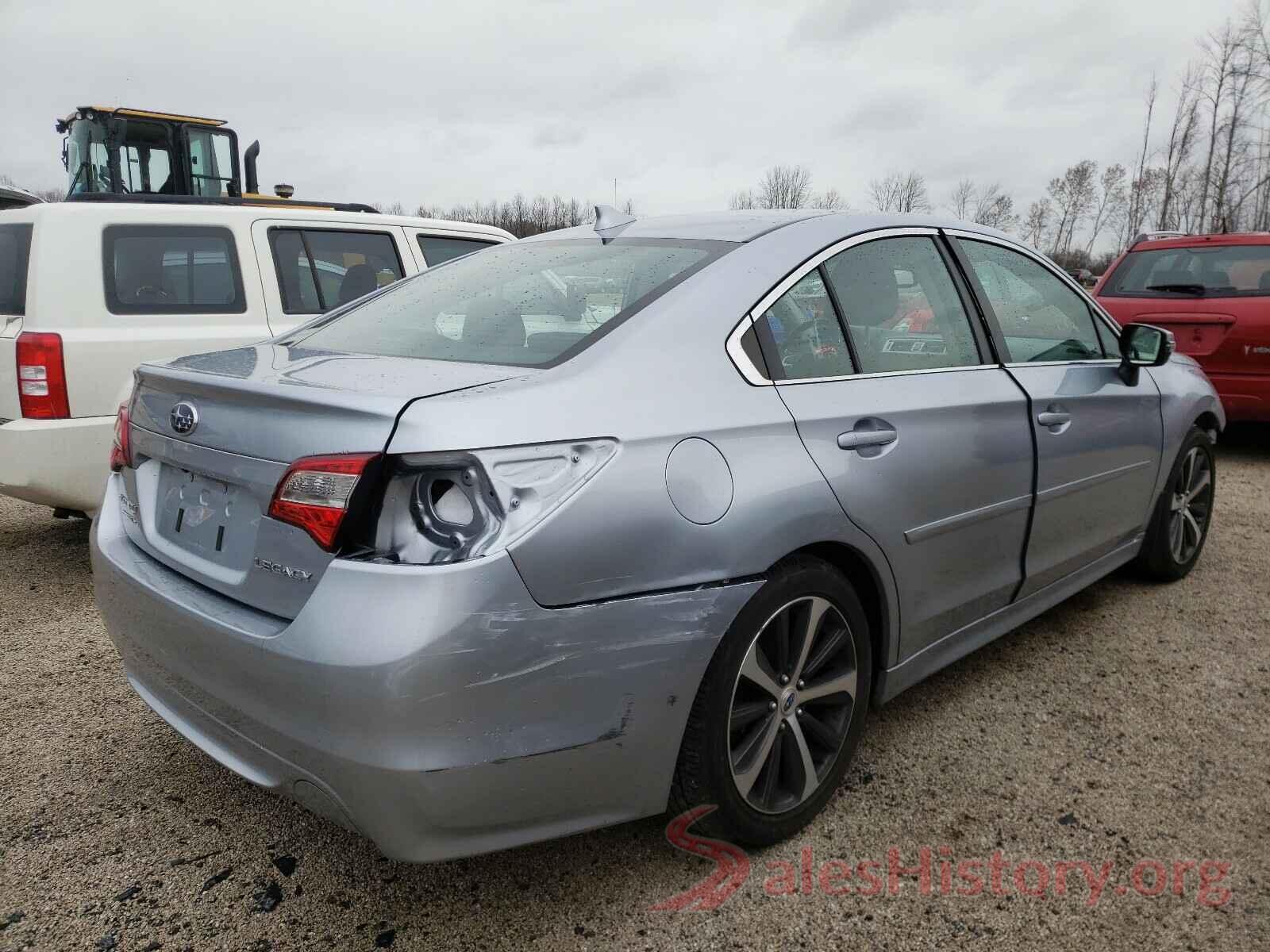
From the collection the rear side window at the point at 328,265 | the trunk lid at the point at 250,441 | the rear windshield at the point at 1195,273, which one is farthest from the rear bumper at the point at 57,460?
the rear windshield at the point at 1195,273

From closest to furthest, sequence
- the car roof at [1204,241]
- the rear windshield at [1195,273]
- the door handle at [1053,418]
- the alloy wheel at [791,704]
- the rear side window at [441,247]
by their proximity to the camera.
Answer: the alloy wheel at [791,704] → the door handle at [1053,418] → the rear side window at [441,247] → the rear windshield at [1195,273] → the car roof at [1204,241]

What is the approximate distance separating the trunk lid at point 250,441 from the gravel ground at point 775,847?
2.40 feet

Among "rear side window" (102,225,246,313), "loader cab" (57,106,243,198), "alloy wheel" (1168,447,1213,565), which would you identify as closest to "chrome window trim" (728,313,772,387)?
"alloy wheel" (1168,447,1213,565)

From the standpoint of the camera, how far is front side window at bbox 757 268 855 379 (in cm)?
224

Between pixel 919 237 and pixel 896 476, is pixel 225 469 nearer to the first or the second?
pixel 896 476

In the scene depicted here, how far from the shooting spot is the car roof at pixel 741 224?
255 cm

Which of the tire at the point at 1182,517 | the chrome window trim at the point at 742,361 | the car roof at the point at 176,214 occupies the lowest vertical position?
the tire at the point at 1182,517

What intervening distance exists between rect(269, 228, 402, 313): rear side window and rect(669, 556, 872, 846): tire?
11.5 ft

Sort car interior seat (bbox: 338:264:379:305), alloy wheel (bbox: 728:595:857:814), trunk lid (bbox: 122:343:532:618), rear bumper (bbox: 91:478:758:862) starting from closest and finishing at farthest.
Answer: rear bumper (bbox: 91:478:758:862) → trunk lid (bbox: 122:343:532:618) → alloy wheel (bbox: 728:595:857:814) → car interior seat (bbox: 338:264:379:305)

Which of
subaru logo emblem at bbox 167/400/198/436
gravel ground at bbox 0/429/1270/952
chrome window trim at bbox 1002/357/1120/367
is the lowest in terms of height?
gravel ground at bbox 0/429/1270/952

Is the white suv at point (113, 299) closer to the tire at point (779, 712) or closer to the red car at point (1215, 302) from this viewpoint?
the tire at point (779, 712)

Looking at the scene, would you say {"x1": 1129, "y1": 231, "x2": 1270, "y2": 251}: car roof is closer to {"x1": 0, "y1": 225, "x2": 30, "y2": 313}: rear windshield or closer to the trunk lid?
the trunk lid

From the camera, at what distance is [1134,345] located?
3.54 meters

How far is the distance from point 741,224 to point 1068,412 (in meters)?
1.34
